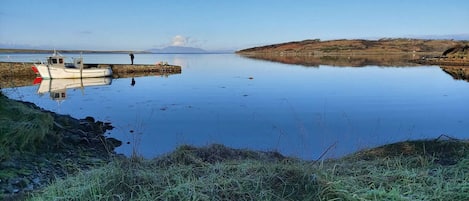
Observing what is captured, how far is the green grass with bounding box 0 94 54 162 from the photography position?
5832mm

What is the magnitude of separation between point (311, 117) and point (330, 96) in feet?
21.7

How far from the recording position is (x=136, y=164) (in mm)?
4844

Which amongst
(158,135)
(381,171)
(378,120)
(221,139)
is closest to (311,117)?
(378,120)

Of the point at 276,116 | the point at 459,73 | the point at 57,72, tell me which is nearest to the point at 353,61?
the point at 459,73

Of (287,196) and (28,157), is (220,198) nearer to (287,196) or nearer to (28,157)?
(287,196)

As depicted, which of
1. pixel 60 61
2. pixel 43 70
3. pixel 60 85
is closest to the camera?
pixel 60 85

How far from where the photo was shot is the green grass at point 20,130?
230 inches

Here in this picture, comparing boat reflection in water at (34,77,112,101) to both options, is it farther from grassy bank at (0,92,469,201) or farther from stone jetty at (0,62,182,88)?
grassy bank at (0,92,469,201)

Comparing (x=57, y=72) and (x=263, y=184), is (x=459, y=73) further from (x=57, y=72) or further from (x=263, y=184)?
(x=263, y=184)

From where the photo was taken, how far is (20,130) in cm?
634

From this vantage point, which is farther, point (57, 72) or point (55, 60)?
point (55, 60)

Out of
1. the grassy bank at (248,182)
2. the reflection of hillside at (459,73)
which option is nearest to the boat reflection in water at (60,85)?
the grassy bank at (248,182)

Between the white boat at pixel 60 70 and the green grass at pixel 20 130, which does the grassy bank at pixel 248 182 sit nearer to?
the green grass at pixel 20 130

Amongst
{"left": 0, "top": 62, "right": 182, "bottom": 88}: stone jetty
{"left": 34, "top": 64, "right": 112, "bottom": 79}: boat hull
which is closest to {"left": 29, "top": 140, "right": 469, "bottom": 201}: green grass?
{"left": 34, "top": 64, "right": 112, "bottom": 79}: boat hull
